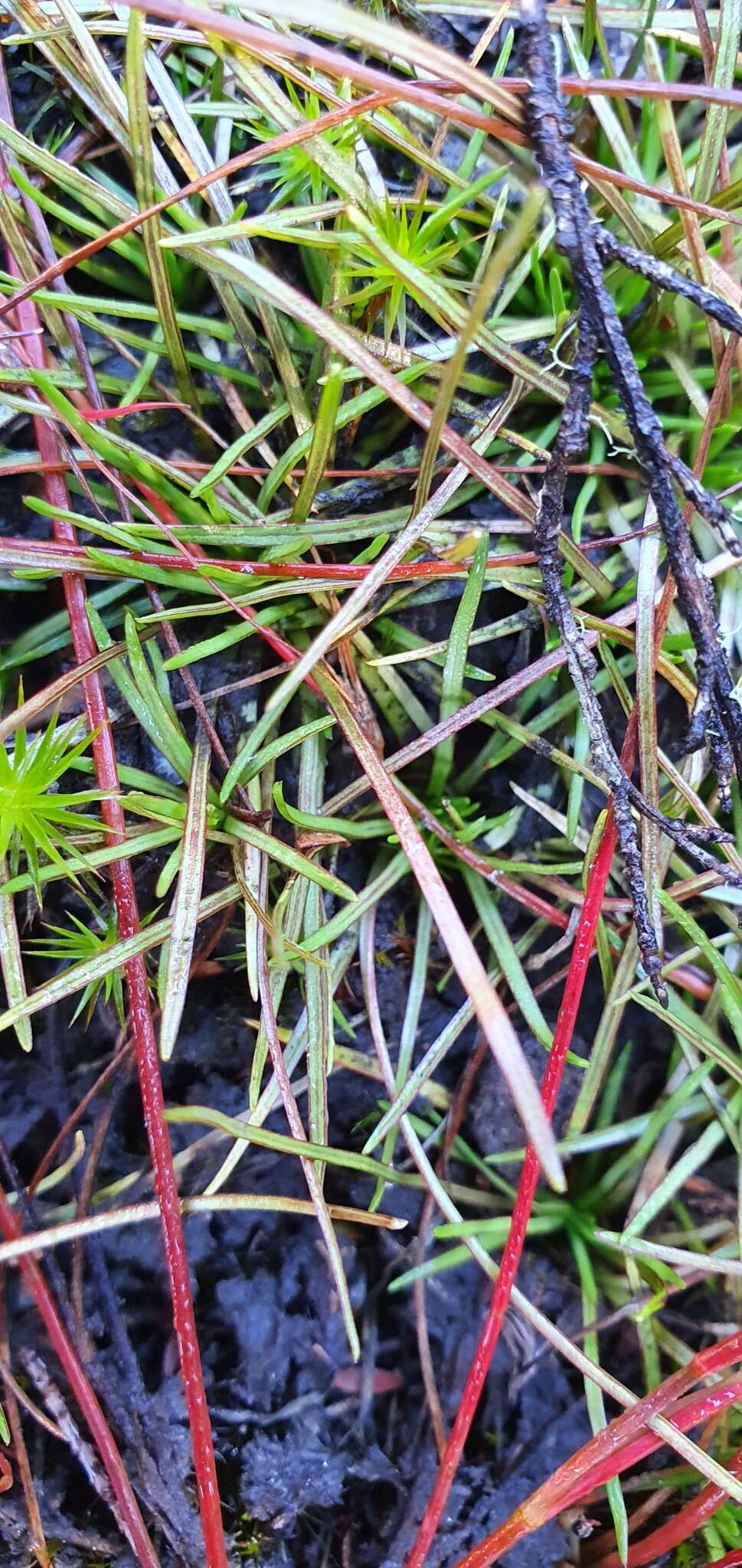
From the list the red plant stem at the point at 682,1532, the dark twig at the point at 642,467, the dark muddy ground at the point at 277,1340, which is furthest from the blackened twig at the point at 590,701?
the red plant stem at the point at 682,1532

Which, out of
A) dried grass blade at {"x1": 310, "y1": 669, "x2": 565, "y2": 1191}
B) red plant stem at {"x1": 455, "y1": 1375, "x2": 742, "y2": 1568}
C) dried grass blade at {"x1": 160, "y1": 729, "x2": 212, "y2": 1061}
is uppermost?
dried grass blade at {"x1": 310, "y1": 669, "x2": 565, "y2": 1191}

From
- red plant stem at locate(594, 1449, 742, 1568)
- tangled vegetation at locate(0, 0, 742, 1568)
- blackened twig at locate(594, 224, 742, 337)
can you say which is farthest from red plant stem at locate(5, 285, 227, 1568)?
blackened twig at locate(594, 224, 742, 337)

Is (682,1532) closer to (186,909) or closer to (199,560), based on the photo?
(186,909)

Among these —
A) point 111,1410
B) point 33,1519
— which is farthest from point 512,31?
point 33,1519

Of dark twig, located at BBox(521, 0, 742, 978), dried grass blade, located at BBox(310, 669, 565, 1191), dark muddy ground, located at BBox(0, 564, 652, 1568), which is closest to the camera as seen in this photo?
dried grass blade, located at BBox(310, 669, 565, 1191)

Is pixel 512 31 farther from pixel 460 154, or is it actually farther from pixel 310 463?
pixel 310 463

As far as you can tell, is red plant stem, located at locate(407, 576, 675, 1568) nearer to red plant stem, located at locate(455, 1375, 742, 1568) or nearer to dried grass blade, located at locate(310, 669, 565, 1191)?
red plant stem, located at locate(455, 1375, 742, 1568)

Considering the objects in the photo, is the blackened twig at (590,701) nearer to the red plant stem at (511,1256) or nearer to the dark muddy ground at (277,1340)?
the red plant stem at (511,1256)

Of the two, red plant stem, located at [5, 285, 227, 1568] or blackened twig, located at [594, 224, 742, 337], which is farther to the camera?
red plant stem, located at [5, 285, 227, 1568]
